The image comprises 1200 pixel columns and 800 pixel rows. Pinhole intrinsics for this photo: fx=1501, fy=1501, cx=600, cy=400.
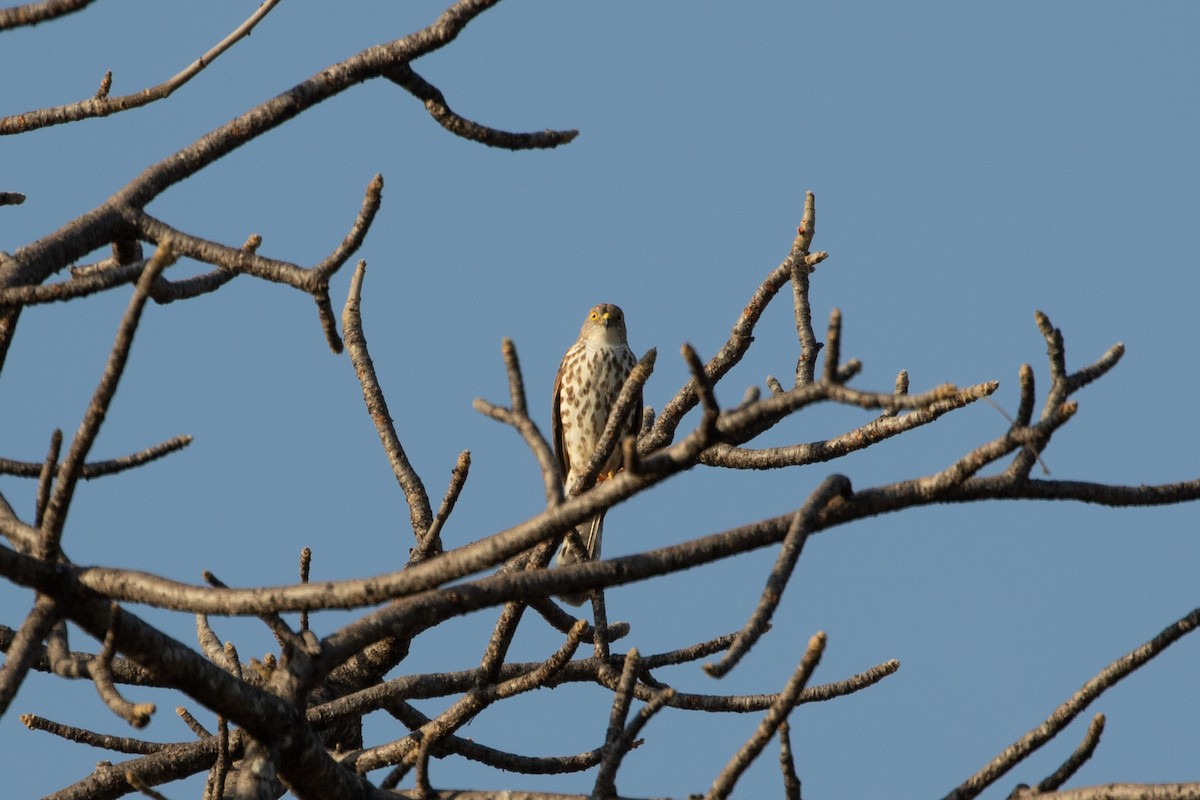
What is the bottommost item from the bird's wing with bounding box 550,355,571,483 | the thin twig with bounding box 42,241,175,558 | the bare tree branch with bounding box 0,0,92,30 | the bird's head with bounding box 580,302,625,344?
the thin twig with bounding box 42,241,175,558

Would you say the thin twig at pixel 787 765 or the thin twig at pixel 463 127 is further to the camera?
the thin twig at pixel 463 127

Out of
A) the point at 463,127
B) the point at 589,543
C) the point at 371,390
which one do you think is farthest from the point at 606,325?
the point at 463,127

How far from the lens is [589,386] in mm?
9344

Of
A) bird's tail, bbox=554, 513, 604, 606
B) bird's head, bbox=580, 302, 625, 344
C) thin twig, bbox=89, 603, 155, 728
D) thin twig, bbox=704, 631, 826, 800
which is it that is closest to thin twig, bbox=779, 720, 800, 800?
thin twig, bbox=704, 631, 826, 800

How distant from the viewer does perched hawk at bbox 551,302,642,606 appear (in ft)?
30.4

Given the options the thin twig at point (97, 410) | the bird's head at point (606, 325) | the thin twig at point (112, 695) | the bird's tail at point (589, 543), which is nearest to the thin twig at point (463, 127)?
the thin twig at point (97, 410)

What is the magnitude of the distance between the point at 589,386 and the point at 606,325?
0.55 meters

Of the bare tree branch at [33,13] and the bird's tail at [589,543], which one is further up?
the bird's tail at [589,543]

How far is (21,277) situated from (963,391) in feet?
7.56

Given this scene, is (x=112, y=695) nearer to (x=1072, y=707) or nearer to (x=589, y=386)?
(x=1072, y=707)

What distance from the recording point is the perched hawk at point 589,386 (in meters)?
9.27

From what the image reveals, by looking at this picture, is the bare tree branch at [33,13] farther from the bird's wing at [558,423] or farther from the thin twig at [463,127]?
the bird's wing at [558,423]

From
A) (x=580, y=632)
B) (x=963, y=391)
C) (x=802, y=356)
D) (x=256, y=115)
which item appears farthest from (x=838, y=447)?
(x=256, y=115)

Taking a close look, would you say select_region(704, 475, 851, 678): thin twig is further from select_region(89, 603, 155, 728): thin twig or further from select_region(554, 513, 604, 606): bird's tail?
select_region(554, 513, 604, 606): bird's tail
